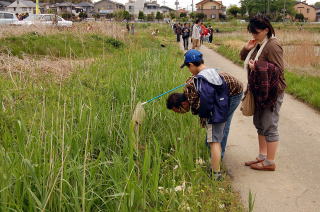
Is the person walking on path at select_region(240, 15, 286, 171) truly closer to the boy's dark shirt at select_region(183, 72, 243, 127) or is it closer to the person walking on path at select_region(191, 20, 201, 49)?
the boy's dark shirt at select_region(183, 72, 243, 127)

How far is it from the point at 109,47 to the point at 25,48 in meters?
3.32

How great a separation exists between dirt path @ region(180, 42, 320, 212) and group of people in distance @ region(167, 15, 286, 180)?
0.24 m

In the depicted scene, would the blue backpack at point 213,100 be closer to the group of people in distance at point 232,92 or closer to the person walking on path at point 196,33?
the group of people in distance at point 232,92

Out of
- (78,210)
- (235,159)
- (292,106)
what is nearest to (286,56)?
(292,106)

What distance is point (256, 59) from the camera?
3.56 metres

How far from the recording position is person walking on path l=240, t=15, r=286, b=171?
3449 mm

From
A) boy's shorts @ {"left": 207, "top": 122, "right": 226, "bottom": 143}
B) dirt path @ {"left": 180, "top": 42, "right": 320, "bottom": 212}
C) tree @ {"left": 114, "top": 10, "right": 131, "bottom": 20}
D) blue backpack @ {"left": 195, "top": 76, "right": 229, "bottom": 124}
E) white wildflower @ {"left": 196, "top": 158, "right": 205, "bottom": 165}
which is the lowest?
dirt path @ {"left": 180, "top": 42, "right": 320, "bottom": 212}

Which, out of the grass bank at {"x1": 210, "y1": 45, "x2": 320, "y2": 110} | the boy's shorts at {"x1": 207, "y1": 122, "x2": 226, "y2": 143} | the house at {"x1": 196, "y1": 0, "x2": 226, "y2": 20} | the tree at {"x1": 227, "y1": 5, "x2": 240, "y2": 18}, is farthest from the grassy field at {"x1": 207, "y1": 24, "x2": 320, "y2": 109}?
the house at {"x1": 196, "y1": 0, "x2": 226, "y2": 20}

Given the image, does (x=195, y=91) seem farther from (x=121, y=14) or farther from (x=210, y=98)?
(x=121, y=14)

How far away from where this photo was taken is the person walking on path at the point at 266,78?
11.3 ft

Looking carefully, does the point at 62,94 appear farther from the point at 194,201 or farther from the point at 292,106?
the point at 292,106

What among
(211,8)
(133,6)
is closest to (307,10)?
(211,8)

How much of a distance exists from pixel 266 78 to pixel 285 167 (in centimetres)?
111

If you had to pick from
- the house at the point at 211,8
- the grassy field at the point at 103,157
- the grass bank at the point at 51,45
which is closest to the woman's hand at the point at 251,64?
the grassy field at the point at 103,157
